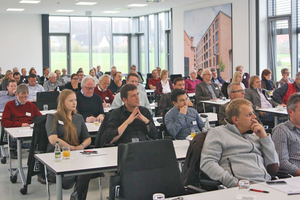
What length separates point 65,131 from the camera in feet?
15.5

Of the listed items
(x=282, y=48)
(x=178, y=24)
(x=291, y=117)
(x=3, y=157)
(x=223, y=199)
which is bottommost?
(x=3, y=157)

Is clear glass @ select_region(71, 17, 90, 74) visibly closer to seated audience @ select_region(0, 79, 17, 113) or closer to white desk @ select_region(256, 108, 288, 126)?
seated audience @ select_region(0, 79, 17, 113)

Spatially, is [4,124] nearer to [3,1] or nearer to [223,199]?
[223,199]

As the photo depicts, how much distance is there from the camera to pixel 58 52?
2092cm

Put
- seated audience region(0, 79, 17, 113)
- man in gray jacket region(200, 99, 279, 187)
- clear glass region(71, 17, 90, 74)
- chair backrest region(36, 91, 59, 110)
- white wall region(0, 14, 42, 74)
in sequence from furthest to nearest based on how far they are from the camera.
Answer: clear glass region(71, 17, 90, 74) < white wall region(0, 14, 42, 74) < seated audience region(0, 79, 17, 113) < chair backrest region(36, 91, 59, 110) < man in gray jacket region(200, 99, 279, 187)

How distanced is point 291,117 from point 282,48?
33.3 ft

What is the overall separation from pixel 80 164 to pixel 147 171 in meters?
0.84

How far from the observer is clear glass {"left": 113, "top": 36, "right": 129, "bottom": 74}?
72.5 ft

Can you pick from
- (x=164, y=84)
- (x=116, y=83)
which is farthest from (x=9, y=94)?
(x=164, y=84)

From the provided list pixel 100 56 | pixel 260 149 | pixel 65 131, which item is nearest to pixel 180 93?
pixel 65 131

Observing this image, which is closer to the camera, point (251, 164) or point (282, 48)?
point (251, 164)

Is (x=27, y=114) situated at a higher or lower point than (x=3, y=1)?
lower

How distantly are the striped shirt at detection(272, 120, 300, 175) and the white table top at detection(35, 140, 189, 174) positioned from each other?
0.89 metres

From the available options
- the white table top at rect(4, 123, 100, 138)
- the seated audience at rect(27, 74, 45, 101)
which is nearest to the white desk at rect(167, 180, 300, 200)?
the white table top at rect(4, 123, 100, 138)
